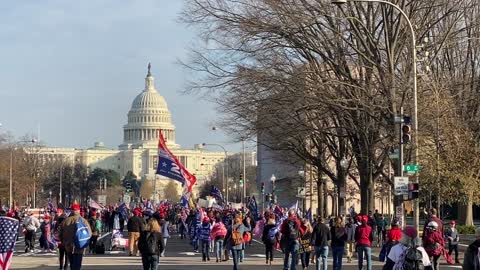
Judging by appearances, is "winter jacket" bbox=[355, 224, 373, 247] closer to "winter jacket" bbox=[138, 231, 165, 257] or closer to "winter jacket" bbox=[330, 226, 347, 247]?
"winter jacket" bbox=[330, 226, 347, 247]

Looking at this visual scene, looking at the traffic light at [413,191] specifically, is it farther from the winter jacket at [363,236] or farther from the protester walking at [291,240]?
the protester walking at [291,240]

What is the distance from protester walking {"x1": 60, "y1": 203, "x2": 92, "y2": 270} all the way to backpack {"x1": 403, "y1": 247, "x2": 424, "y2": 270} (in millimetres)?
8515

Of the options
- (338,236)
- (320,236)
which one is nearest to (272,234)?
(338,236)

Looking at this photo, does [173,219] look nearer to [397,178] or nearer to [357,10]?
[357,10]

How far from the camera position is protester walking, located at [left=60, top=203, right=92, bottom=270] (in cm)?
1777

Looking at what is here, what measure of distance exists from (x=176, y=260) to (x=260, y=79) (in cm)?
961

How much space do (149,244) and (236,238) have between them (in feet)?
22.8

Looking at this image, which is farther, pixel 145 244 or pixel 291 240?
pixel 291 240

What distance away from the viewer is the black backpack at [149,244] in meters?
17.6

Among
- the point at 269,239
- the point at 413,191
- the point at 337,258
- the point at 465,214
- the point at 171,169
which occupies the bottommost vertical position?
the point at 337,258

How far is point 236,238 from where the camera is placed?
24.3 meters

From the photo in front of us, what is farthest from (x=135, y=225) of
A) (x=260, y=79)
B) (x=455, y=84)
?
(x=455, y=84)

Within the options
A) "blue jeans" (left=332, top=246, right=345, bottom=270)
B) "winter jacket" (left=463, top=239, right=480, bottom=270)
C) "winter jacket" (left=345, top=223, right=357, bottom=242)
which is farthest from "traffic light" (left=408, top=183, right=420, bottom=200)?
"winter jacket" (left=463, top=239, right=480, bottom=270)

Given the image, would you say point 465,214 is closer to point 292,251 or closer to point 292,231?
point 292,251
